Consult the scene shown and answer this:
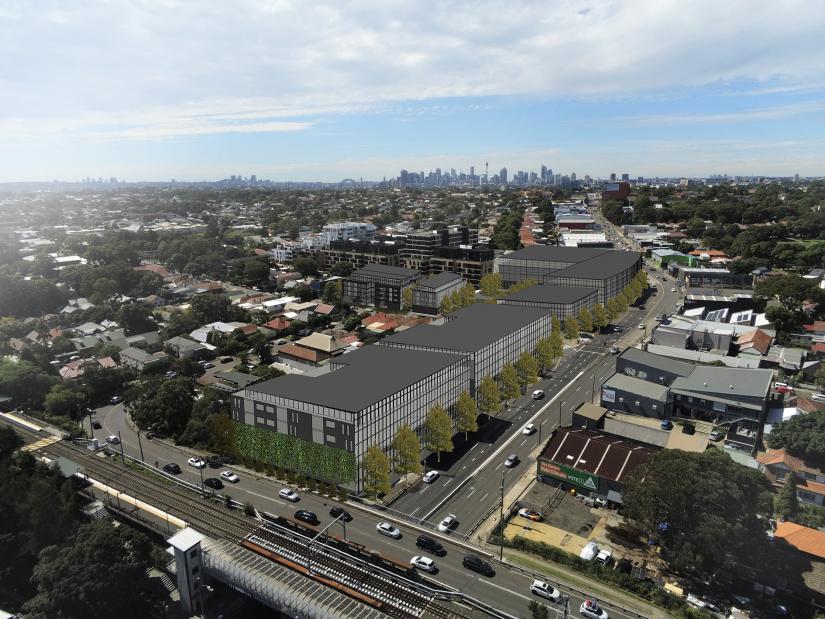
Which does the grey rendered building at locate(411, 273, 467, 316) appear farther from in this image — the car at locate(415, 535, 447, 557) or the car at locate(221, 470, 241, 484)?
the car at locate(415, 535, 447, 557)

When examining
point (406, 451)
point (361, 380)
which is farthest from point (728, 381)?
point (361, 380)

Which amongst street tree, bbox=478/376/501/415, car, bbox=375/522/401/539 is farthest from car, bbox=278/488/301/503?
street tree, bbox=478/376/501/415

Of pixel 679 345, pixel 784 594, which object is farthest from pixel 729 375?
pixel 784 594

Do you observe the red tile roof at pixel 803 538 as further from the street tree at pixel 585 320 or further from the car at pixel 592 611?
the street tree at pixel 585 320

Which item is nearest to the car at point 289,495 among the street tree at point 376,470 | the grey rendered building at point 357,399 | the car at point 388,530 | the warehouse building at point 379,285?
the grey rendered building at point 357,399

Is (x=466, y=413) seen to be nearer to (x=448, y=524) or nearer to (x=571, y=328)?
(x=448, y=524)
